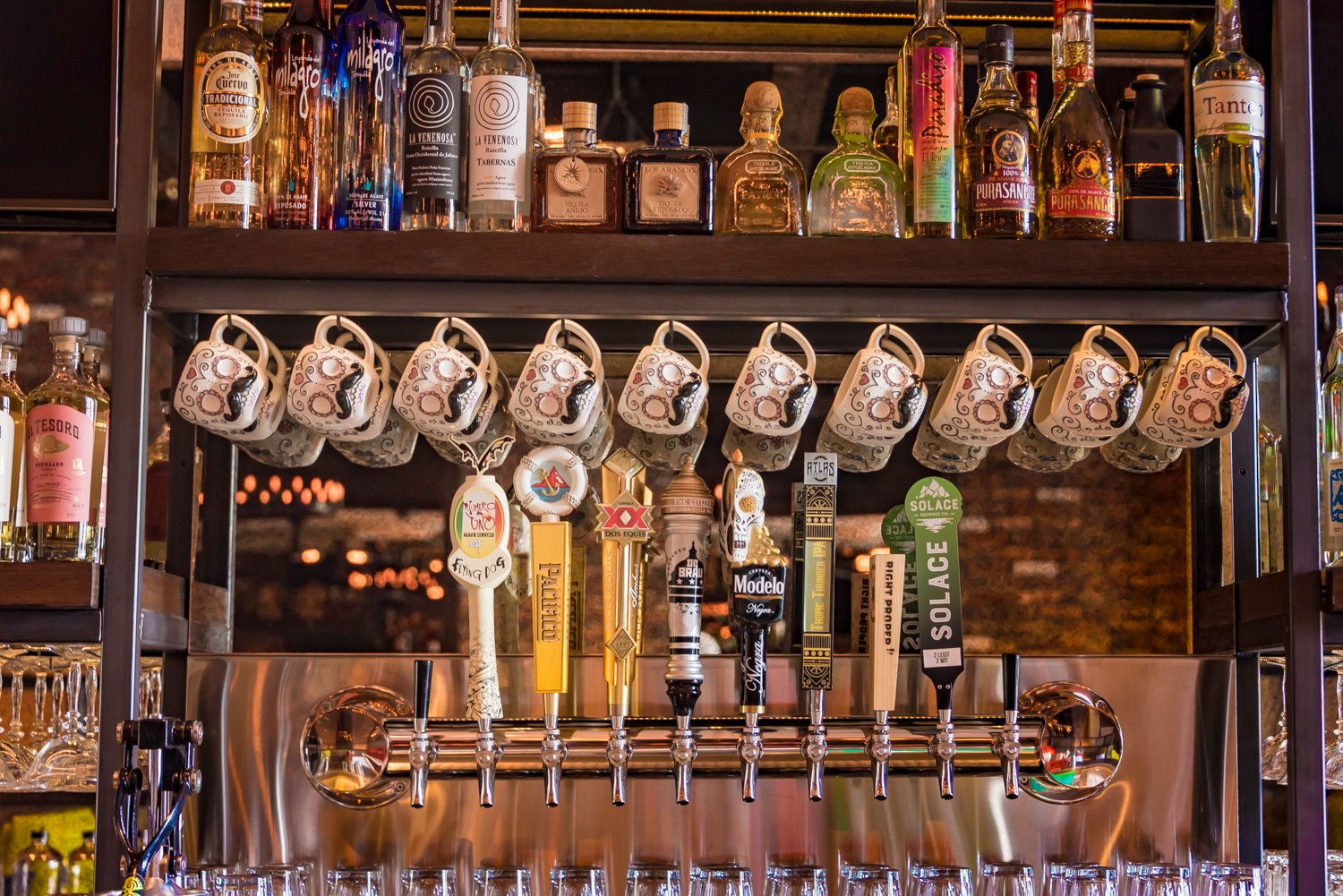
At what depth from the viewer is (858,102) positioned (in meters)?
1.75

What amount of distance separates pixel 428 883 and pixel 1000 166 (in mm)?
1040

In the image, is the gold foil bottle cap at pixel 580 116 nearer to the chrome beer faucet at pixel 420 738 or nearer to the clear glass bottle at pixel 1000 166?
the clear glass bottle at pixel 1000 166

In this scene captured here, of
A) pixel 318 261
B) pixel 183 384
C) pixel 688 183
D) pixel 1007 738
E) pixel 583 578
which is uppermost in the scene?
pixel 688 183

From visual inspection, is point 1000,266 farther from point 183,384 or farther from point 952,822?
point 183,384

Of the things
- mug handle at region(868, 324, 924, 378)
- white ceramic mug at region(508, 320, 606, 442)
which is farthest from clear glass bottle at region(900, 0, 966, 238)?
white ceramic mug at region(508, 320, 606, 442)

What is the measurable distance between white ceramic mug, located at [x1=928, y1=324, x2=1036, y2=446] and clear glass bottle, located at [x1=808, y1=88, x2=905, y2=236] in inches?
7.1

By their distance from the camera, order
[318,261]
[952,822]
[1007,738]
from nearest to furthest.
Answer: [318,261] → [1007,738] → [952,822]

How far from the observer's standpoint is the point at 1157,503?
1971 mm

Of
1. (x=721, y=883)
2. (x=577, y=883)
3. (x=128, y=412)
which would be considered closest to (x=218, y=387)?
(x=128, y=412)

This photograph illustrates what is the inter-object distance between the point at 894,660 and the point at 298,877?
2.39 ft

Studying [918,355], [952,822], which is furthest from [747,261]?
[952,822]

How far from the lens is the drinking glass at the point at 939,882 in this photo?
60.8 inches

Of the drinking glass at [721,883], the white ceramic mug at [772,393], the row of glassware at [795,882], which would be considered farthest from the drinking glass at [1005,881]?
the white ceramic mug at [772,393]

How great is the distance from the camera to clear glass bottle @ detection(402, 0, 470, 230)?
1.63 m
